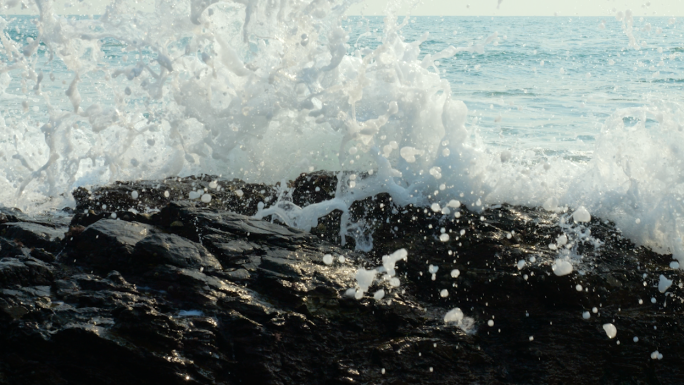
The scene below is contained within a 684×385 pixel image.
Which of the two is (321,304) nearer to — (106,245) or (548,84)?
(106,245)

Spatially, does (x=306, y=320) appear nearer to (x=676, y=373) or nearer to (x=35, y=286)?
(x=35, y=286)

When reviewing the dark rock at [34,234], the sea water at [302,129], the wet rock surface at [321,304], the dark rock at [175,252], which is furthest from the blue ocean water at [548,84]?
the dark rock at [175,252]

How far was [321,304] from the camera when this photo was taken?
105 inches

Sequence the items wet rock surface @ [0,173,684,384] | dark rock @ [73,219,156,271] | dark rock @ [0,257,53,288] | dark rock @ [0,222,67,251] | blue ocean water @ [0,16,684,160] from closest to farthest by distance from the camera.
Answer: wet rock surface @ [0,173,684,384] < dark rock @ [0,257,53,288] < dark rock @ [73,219,156,271] < dark rock @ [0,222,67,251] < blue ocean water @ [0,16,684,160]

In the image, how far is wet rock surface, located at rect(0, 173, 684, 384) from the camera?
7.44 ft

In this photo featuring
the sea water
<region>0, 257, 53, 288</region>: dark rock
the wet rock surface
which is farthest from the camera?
the sea water

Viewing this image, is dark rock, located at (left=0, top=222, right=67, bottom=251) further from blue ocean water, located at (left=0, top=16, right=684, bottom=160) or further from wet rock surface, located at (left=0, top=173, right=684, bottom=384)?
blue ocean water, located at (left=0, top=16, right=684, bottom=160)

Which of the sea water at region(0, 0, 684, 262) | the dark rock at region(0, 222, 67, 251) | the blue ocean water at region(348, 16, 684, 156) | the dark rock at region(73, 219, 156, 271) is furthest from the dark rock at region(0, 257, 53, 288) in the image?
the blue ocean water at region(348, 16, 684, 156)

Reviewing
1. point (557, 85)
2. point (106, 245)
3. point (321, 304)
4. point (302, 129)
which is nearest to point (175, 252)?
point (106, 245)

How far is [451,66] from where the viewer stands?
1453cm

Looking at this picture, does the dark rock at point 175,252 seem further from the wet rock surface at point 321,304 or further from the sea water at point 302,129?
the sea water at point 302,129

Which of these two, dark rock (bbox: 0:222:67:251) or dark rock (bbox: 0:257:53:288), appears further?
dark rock (bbox: 0:222:67:251)

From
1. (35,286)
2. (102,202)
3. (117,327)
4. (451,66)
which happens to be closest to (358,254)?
(117,327)

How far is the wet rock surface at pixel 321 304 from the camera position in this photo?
2.27 metres
